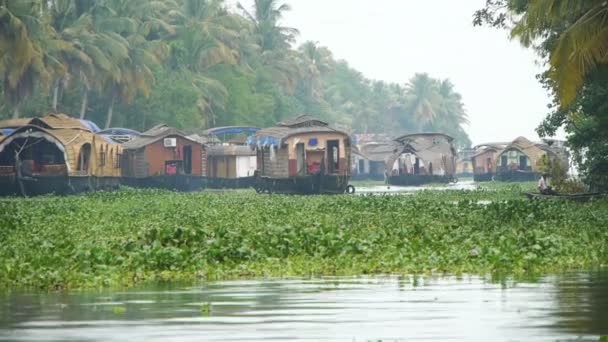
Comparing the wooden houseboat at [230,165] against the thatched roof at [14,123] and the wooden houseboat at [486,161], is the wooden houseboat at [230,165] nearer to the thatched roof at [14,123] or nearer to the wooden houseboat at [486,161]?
the thatched roof at [14,123]

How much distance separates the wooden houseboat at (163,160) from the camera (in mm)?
68875

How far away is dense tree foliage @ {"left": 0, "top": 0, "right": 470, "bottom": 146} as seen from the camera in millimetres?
65000

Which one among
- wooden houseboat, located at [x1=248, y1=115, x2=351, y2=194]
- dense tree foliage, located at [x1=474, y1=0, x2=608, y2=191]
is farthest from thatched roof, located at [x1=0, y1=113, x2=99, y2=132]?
dense tree foliage, located at [x1=474, y1=0, x2=608, y2=191]

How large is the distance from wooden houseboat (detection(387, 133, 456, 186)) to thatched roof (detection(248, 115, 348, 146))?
28368 millimetres

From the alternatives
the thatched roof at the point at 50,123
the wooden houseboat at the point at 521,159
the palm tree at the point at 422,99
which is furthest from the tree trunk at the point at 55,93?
the palm tree at the point at 422,99

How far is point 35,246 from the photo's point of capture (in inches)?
778

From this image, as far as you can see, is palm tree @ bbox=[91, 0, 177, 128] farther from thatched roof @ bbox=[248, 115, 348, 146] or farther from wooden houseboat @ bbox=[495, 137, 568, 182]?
wooden houseboat @ bbox=[495, 137, 568, 182]

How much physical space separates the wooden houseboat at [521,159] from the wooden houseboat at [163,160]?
31.4 meters

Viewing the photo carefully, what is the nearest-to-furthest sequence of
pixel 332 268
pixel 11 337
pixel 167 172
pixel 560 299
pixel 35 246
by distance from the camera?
pixel 11 337 → pixel 560 299 → pixel 332 268 → pixel 35 246 → pixel 167 172

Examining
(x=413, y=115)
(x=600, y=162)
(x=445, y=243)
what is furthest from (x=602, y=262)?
(x=413, y=115)

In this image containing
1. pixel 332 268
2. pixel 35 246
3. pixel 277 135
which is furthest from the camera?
pixel 277 135

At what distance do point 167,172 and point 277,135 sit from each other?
10127mm

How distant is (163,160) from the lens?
70250mm

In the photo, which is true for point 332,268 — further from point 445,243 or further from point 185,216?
point 185,216
